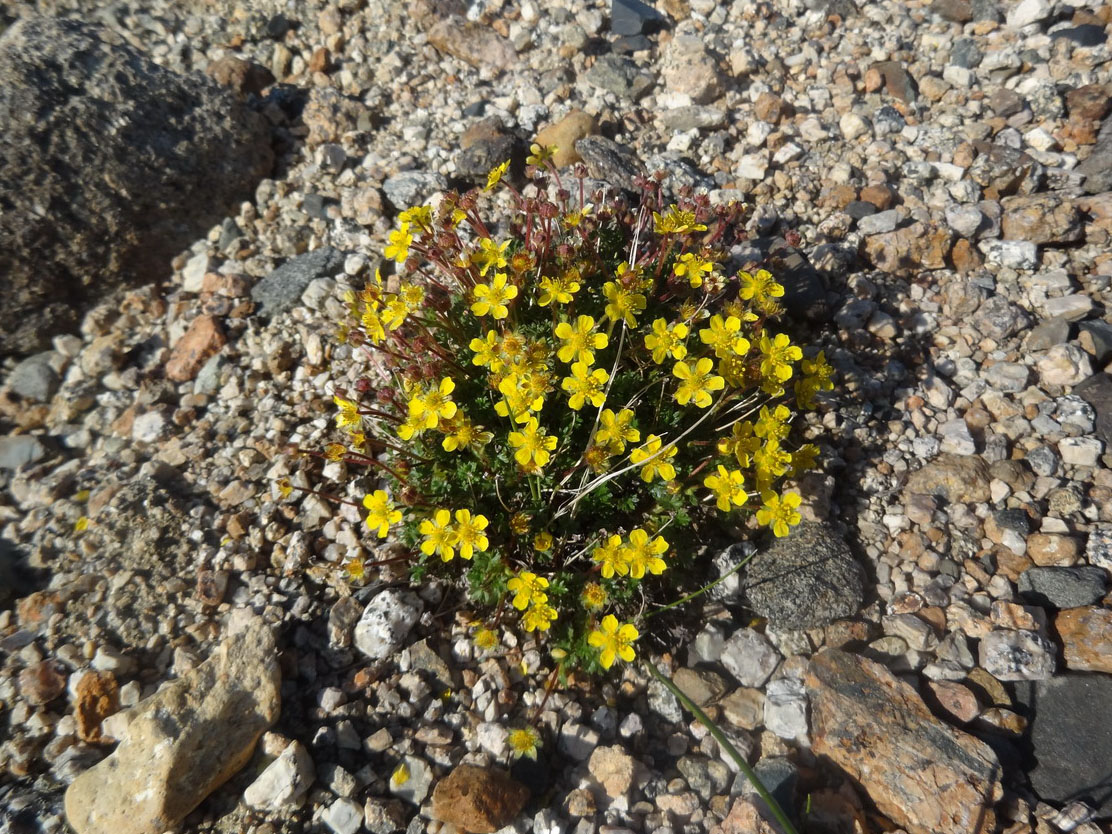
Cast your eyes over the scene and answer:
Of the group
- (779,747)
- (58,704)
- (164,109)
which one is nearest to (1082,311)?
(779,747)

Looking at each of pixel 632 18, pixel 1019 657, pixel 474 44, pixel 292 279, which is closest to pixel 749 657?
pixel 1019 657

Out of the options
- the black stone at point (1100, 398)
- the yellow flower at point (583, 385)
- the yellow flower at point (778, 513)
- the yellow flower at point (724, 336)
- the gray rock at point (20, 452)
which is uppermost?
the yellow flower at point (724, 336)

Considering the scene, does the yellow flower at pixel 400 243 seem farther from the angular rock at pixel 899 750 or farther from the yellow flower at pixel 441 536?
the angular rock at pixel 899 750

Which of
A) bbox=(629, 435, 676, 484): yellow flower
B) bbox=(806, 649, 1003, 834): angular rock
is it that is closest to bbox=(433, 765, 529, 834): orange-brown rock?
bbox=(806, 649, 1003, 834): angular rock

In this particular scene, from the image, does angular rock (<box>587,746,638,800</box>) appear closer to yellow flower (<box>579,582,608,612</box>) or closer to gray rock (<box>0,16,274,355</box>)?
yellow flower (<box>579,582,608,612</box>)

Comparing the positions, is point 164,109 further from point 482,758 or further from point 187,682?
point 482,758

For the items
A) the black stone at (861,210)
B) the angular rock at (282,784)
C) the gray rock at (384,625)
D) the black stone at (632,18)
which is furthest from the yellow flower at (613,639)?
the black stone at (632,18)

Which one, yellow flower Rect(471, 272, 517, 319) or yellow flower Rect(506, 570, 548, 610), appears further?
yellow flower Rect(471, 272, 517, 319)
